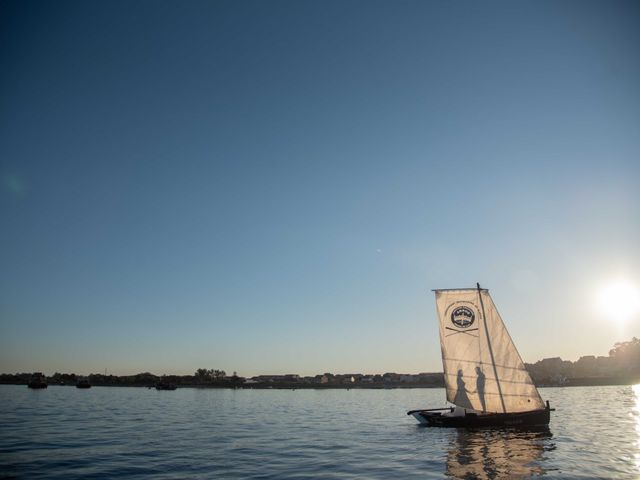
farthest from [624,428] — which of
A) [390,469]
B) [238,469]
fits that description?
[238,469]

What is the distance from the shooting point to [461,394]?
142ft

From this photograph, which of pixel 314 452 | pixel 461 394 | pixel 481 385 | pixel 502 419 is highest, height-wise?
pixel 481 385

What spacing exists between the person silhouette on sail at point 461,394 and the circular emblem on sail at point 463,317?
4779 millimetres

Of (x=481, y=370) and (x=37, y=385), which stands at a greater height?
(x=37, y=385)

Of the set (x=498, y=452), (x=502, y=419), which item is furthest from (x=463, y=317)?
(x=498, y=452)

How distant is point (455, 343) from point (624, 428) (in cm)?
1953

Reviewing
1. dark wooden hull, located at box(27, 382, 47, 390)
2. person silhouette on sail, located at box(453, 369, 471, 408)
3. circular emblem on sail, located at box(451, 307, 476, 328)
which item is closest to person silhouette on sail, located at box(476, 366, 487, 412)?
person silhouette on sail, located at box(453, 369, 471, 408)

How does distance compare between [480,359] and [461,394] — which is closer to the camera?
[480,359]

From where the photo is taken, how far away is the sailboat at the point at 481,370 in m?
41.0

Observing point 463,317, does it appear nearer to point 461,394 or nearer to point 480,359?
point 480,359

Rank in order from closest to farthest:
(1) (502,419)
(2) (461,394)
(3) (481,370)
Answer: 1. (1) (502,419)
2. (3) (481,370)
3. (2) (461,394)

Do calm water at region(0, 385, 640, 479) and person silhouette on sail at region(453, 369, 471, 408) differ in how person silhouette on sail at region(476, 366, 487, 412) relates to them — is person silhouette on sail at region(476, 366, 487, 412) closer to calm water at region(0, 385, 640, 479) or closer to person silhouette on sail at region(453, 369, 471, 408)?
person silhouette on sail at region(453, 369, 471, 408)

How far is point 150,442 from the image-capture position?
35938 millimetres

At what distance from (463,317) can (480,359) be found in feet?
14.4
